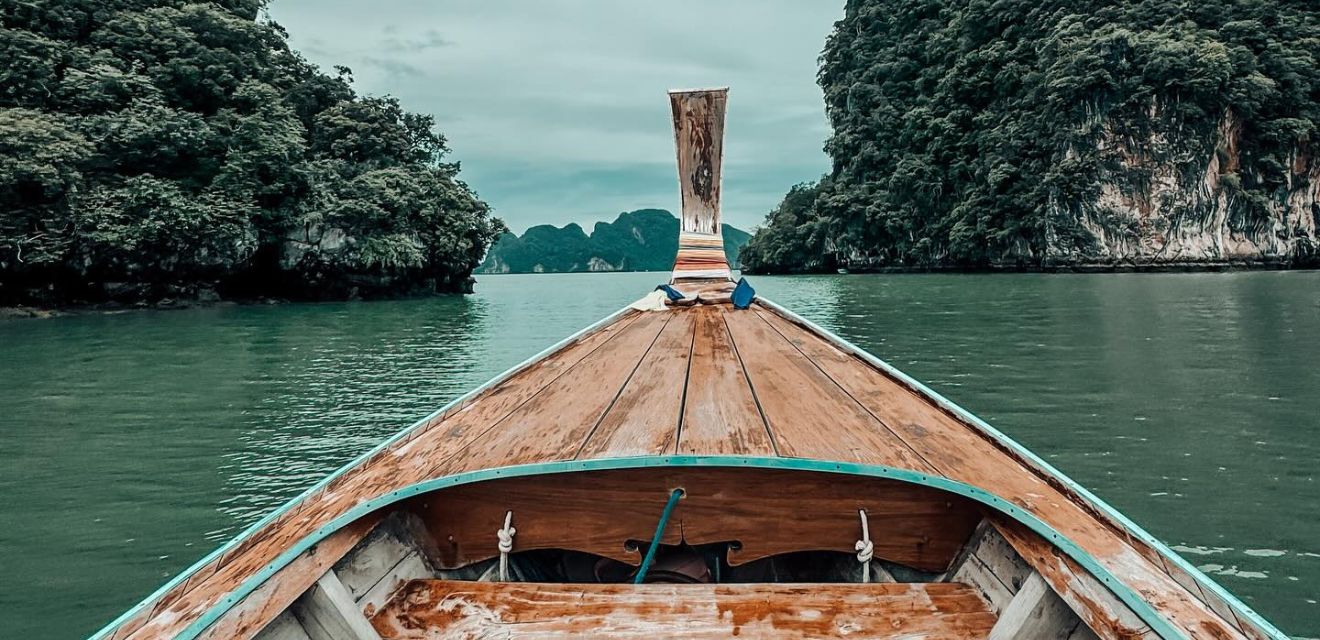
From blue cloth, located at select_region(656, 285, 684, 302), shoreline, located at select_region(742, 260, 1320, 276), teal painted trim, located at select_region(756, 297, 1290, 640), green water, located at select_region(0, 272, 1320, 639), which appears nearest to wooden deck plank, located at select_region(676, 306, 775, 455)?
teal painted trim, located at select_region(756, 297, 1290, 640)

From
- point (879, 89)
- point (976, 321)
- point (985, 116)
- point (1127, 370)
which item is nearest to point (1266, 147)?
point (985, 116)

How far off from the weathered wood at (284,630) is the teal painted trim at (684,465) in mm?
94

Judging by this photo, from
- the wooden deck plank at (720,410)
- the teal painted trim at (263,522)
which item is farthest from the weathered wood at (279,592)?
the wooden deck plank at (720,410)

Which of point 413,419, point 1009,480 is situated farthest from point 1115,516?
point 413,419

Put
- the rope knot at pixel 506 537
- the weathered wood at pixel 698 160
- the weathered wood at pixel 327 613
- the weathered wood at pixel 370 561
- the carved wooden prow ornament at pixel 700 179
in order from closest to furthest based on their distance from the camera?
the weathered wood at pixel 327 613
the weathered wood at pixel 370 561
the rope knot at pixel 506 537
the carved wooden prow ornament at pixel 700 179
the weathered wood at pixel 698 160

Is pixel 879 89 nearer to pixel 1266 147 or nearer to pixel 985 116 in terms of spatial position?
pixel 985 116

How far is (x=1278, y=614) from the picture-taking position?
2.65 m

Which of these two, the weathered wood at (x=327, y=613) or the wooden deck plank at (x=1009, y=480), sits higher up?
the wooden deck plank at (x=1009, y=480)

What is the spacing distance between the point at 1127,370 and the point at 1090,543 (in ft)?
25.4

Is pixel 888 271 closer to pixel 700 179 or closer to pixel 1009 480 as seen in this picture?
pixel 700 179

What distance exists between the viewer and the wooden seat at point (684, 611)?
1.43 m

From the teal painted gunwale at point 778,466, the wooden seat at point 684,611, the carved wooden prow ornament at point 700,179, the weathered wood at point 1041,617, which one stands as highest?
the carved wooden prow ornament at point 700,179

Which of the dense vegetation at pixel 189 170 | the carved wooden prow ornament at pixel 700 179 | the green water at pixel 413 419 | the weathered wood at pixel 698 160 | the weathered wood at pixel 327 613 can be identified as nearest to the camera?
the weathered wood at pixel 327 613

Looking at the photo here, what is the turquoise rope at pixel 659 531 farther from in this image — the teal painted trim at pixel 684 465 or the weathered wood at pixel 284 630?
the weathered wood at pixel 284 630
